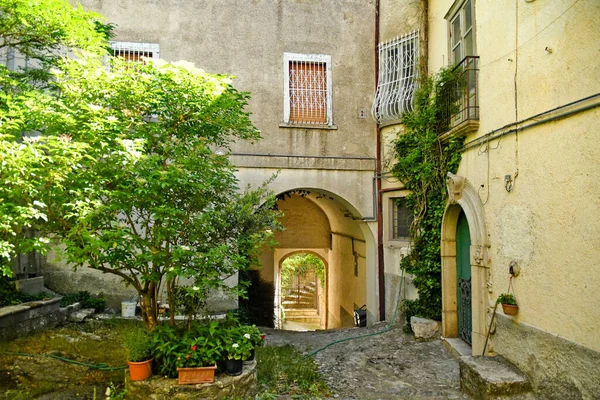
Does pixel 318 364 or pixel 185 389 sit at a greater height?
pixel 185 389

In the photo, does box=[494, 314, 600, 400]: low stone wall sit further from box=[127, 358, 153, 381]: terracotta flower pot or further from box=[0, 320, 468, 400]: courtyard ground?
box=[127, 358, 153, 381]: terracotta flower pot

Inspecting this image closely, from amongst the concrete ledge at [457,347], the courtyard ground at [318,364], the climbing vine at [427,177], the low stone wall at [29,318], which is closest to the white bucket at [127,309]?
the courtyard ground at [318,364]

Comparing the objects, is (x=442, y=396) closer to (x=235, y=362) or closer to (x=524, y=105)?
(x=235, y=362)

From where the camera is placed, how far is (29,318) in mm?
8016

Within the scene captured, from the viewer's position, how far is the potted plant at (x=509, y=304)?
5.54 m

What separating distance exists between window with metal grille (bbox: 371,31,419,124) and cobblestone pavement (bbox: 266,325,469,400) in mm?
4977

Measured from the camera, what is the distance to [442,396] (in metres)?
5.75

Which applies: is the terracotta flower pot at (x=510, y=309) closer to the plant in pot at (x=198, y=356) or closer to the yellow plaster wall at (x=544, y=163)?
the yellow plaster wall at (x=544, y=163)

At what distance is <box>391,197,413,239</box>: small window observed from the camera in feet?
31.6

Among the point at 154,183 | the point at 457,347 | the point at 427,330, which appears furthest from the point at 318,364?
the point at 154,183

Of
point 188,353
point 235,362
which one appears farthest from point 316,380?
point 188,353

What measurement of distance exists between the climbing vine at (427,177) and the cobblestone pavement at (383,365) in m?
0.86

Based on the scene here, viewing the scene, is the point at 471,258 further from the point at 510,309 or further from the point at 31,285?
the point at 31,285

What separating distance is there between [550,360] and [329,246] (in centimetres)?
1145
